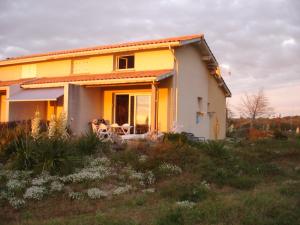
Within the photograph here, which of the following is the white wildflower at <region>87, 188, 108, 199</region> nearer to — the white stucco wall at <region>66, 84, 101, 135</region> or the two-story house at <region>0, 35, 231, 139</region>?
the two-story house at <region>0, 35, 231, 139</region>

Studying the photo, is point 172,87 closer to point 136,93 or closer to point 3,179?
point 136,93

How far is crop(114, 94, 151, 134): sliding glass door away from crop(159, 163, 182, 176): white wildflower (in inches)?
351

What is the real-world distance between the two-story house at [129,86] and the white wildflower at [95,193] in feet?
30.8

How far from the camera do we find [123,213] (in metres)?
9.69

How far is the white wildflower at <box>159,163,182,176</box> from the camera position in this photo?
45.3 feet

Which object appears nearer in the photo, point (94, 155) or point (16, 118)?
point (94, 155)

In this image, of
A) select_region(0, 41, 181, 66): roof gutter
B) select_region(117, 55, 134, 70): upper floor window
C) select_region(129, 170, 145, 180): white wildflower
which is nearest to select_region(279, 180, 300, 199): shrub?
select_region(129, 170, 145, 180): white wildflower

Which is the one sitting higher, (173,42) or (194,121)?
(173,42)

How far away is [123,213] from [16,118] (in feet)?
58.5

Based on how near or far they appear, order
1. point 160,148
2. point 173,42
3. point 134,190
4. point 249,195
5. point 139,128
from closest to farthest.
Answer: point 249,195 < point 134,190 < point 160,148 < point 173,42 < point 139,128

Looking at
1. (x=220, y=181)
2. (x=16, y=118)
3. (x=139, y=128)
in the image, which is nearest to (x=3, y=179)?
(x=220, y=181)

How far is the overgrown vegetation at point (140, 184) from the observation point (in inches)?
376

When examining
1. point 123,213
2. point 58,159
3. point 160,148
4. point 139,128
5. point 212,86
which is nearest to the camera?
point 123,213

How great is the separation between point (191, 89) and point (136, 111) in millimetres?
4029
